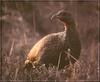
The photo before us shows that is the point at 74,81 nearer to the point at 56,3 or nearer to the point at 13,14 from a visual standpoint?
the point at 13,14

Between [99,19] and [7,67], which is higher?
[99,19]

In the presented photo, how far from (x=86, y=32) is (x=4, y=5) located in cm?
223

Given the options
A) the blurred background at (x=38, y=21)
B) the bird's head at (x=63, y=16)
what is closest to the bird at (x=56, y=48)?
the bird's head at (x=63, y=16)

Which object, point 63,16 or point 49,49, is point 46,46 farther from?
point 63,16

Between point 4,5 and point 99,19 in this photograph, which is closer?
point 4,5

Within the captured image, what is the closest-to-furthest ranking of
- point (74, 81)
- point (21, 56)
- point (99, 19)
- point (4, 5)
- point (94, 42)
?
point (74, 81)
point (21, 56)
point (4, 5)
point (94, 42)
point (99, 19)

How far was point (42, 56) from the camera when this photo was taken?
6.55 metres

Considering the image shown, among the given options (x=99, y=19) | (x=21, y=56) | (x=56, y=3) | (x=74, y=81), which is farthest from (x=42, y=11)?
(x=74, y=81)

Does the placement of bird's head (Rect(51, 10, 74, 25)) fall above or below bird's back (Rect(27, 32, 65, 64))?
above

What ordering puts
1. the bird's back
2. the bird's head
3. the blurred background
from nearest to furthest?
the bird's back, the bird's head, the blurred background

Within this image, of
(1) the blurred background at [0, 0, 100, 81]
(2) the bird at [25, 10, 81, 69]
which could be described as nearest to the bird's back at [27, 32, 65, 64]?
(2) the bird at [25, 10, 81, 69]

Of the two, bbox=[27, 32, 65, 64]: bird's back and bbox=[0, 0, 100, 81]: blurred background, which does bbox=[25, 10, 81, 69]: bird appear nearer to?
bbox=[27, 32, 65, 64]: bird's back

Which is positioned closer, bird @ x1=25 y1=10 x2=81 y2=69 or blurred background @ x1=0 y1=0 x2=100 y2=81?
bird @ x1=25 y1=10 x2=81 y2=69

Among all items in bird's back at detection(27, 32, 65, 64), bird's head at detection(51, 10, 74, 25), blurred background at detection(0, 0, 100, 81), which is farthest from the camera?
blurred background at detection(0, 0, 100, 81)
